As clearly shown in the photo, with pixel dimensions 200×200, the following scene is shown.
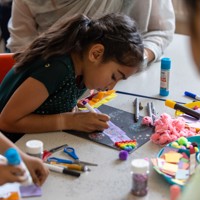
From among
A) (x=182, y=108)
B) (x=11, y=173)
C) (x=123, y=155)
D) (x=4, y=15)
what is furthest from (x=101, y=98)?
(x=4, y=15)

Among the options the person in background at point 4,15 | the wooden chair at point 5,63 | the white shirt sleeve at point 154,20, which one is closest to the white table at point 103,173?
the white shirt sleeve at point 154,20

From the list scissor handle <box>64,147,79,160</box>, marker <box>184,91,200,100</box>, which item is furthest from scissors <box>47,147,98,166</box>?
marker <box>184,91,200,100</box>

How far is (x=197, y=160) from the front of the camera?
1020mm

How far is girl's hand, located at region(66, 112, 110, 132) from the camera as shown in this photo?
1215mm

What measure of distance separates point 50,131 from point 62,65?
21cm

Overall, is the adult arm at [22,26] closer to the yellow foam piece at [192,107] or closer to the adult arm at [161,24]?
the adult arm at [161,24]

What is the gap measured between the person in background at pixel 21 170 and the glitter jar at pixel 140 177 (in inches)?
7.9

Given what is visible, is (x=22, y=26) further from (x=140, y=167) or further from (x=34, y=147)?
(x=140, y=167)

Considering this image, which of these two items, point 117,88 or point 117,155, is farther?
point 117,88

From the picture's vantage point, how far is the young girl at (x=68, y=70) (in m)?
1.23

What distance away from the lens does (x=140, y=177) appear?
0.93 meters

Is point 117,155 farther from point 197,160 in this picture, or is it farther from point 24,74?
point 24,74

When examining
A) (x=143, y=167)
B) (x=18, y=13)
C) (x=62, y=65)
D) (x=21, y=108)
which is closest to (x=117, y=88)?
(x=62, y=65)

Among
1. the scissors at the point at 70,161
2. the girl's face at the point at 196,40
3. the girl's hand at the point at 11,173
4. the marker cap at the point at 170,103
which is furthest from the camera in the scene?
the marker cap at the point at 170,103
